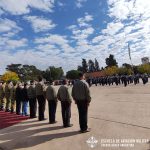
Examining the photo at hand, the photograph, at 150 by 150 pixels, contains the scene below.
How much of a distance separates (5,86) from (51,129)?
26.2 ft

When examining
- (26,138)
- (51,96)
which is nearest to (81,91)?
(26,138)

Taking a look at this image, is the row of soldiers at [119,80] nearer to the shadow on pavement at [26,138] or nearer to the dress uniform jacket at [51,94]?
the dress uniform jacket at [51,94]

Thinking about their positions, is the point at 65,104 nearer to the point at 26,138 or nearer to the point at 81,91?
the point at 81,91

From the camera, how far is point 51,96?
1180cm

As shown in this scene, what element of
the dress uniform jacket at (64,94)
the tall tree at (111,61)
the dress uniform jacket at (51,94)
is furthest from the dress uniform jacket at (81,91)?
the tall tree at (111,61)

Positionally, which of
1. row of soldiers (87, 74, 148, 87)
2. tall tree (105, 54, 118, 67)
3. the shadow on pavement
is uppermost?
tall tree (105, 54, 118, 67)

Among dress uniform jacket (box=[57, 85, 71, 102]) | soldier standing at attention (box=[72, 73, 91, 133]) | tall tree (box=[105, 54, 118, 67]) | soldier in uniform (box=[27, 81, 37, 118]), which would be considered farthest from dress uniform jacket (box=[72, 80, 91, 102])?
tall tree (box=[105, 54, 118, 67])

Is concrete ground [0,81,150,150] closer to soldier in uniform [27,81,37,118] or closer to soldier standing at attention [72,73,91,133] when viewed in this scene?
soldier standing at attention [72,73,91,133]

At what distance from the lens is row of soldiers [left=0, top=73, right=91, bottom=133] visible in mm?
9688

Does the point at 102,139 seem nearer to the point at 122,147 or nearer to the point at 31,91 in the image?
the point at 122,147

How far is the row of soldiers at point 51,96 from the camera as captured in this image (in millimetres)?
9688

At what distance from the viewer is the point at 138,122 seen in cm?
1005

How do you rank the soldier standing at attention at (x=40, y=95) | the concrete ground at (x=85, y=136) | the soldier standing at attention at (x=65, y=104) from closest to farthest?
the concrete ground at (x=85, y=136)
the soldier standing at attention at (x=65, y=104)
the soldier standing at attention at (x=40, y=95)

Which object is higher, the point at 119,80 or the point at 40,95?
the point at 119,80
